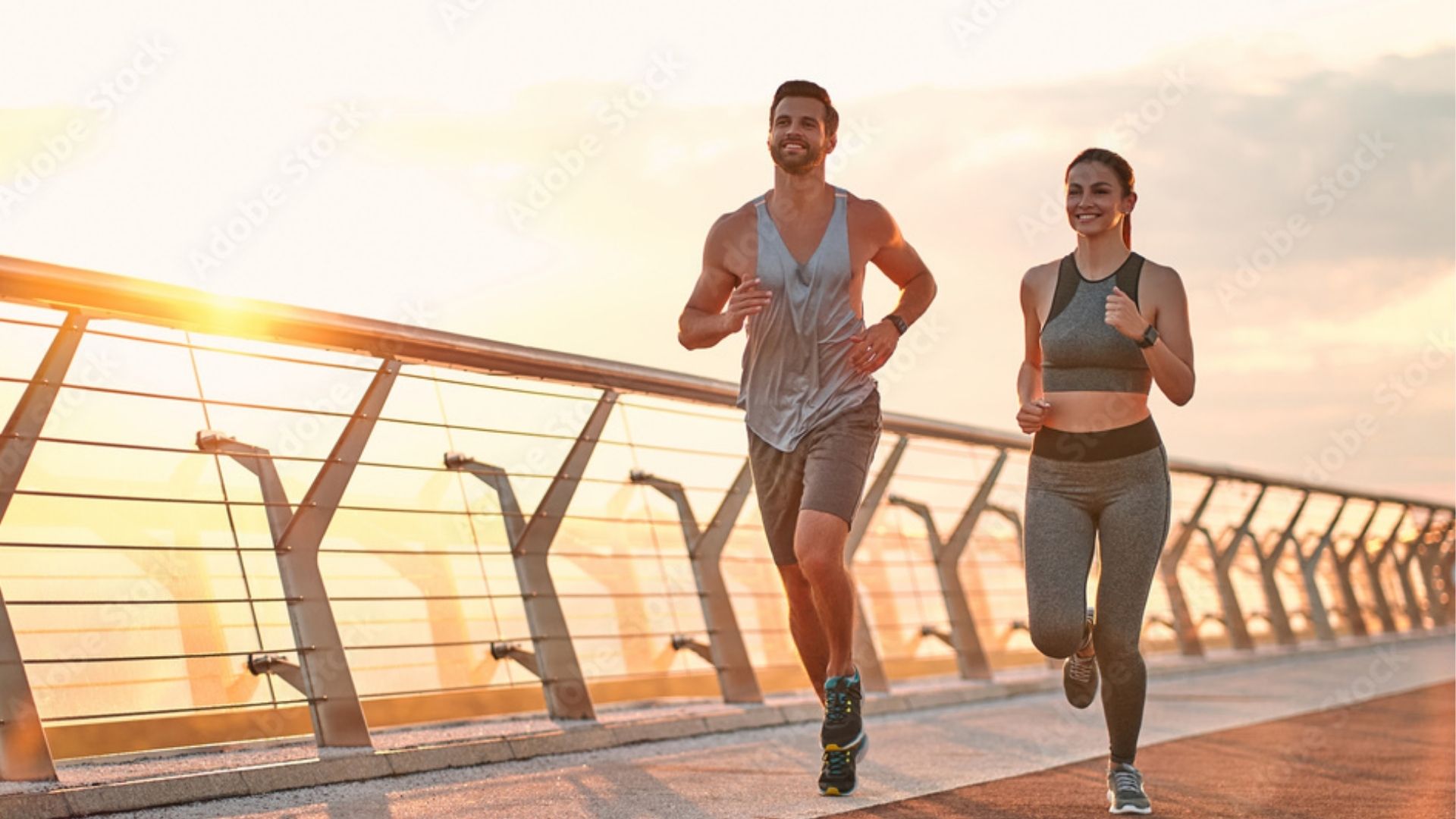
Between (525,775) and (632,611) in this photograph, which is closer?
(525,775)

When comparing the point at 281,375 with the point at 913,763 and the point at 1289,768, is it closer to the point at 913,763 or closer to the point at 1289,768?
the point at 913,763

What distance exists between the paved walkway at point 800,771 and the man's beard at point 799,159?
1791 millimetres

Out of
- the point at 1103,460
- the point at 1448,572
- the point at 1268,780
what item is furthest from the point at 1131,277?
the point at 1448,572

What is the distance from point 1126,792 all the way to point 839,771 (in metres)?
0.79

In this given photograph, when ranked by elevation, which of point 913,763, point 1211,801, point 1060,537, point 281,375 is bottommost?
point 1211,801

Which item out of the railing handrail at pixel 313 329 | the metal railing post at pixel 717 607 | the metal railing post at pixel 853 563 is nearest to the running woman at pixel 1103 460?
the railing handrail at pixel 313 329

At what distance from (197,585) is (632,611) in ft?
7.51

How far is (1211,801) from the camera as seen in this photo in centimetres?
499

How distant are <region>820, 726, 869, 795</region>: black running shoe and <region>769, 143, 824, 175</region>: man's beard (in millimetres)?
1656

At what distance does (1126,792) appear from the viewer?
473 cm

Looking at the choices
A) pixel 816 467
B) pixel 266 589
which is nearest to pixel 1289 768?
pixel 816 467

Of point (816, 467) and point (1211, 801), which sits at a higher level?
point (816, 467)

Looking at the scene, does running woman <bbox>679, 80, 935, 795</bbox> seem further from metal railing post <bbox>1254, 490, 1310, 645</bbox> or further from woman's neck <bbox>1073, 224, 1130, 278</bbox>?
metal railing post <bbox>1254, 490, 1310, 645</bbox>

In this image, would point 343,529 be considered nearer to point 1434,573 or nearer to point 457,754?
point 457,754
